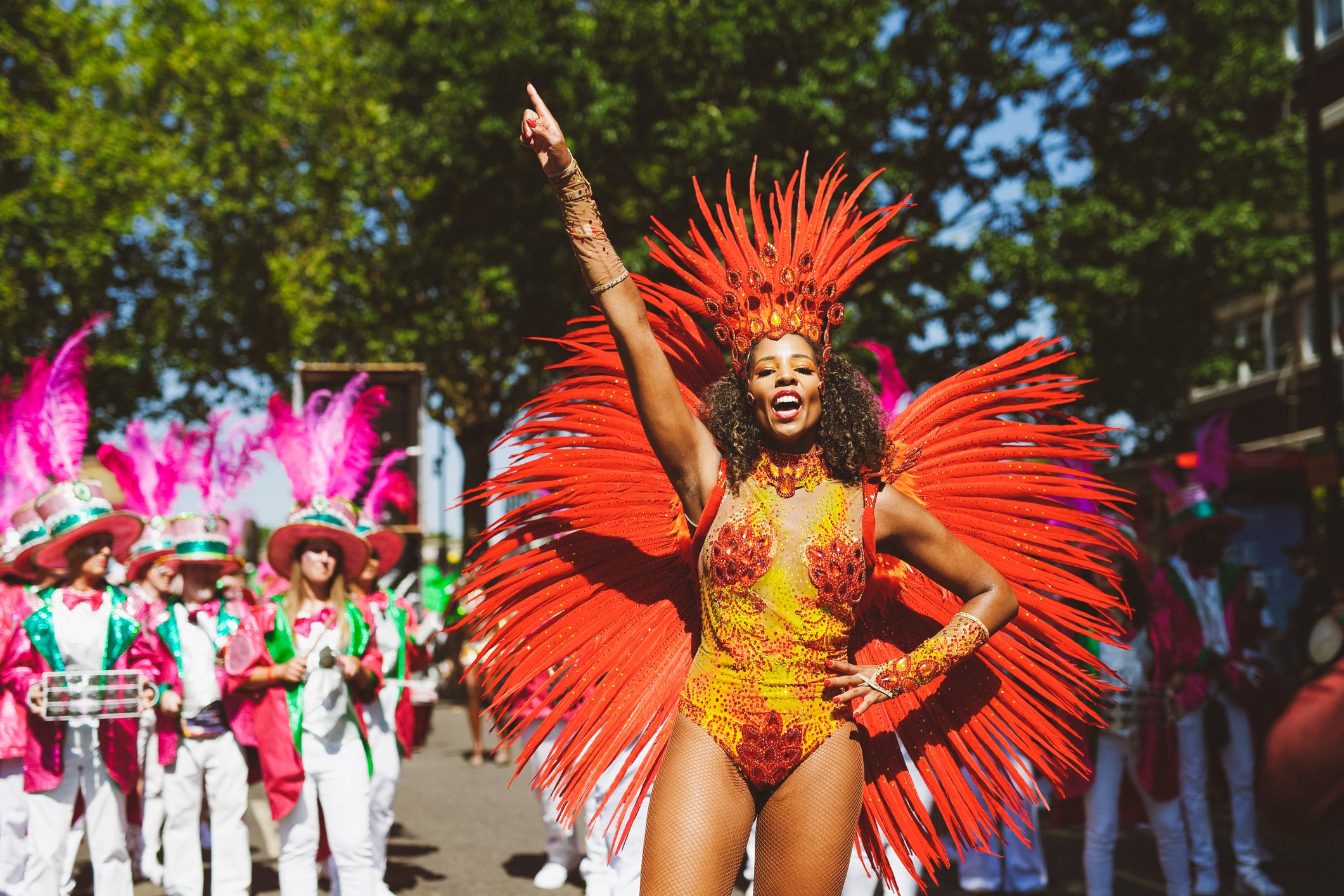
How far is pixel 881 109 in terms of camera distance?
39.8ft

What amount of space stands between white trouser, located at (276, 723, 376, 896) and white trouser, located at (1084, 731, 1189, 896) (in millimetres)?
3604

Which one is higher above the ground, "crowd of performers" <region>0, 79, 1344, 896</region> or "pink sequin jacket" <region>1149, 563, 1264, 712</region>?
"crowd of performers" <region>0, 79, 1344, 896</region>

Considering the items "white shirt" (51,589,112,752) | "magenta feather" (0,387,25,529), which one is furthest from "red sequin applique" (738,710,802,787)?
"magenta feather" (0,387,25,529)

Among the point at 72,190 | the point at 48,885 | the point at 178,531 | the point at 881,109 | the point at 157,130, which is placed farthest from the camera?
the point at 157,130

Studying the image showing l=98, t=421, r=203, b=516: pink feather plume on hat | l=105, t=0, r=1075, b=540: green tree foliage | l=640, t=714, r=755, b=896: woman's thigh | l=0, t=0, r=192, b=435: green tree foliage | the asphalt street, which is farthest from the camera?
l=0, t=0, r=192, b=435: green tree foliage

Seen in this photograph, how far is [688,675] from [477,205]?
1149 centimetres

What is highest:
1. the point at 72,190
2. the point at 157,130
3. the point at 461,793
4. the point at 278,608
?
the point at 157,130

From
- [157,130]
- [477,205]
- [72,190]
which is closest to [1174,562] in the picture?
[477,205]

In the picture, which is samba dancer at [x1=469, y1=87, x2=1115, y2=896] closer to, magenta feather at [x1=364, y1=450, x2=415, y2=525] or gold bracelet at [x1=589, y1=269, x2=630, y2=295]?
gold bracelet at [x1=589, y1=269, x2=630, y2=295]

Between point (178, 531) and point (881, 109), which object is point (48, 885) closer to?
point (178, 531)

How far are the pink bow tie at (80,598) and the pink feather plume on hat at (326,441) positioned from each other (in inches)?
43.0

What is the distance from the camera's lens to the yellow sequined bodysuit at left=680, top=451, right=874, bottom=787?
2924 mm

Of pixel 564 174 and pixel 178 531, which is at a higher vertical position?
pixel 564 174

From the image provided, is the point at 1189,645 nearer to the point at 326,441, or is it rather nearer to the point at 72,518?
the point at 326,441
